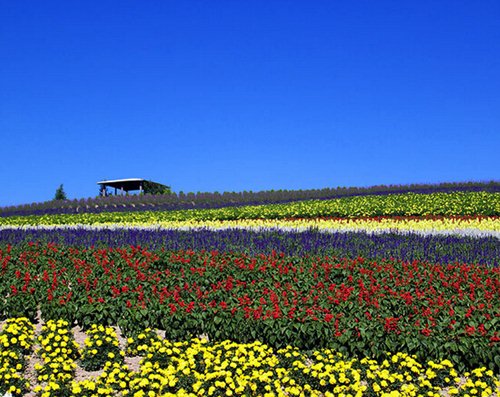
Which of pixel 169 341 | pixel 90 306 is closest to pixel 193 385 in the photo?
pixel 169 341

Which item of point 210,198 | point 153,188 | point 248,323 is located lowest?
point 248,323

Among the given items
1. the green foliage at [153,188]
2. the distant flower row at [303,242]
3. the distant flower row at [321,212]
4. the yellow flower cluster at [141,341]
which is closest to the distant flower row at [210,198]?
the distant flower row at [321,212]

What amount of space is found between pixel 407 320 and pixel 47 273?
6.48 meters

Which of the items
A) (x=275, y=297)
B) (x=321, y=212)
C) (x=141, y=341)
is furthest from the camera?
(x=321, y=212)

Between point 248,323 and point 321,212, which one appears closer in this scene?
point 248,323

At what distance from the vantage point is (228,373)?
5.80m

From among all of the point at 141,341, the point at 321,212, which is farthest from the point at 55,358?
the point at 321,212

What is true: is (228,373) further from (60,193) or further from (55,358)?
(60,193)

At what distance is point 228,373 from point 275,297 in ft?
7.29

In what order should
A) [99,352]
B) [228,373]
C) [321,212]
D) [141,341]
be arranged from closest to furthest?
[228,373]
[99,352]
[141,341]
[321,212]

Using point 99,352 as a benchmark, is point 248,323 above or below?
above

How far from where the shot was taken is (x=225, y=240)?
1400cm

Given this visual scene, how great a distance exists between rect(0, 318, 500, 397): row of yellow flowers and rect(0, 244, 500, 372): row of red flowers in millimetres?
294

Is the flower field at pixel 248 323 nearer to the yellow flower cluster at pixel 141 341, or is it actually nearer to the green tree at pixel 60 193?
the yellow flower cluster at pixel 141 341
